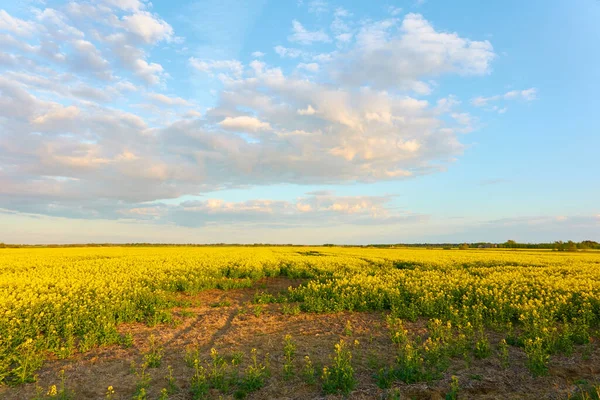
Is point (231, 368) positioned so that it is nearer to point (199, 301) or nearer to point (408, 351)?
point (408, 351)

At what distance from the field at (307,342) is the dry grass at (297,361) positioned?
4 centimetres

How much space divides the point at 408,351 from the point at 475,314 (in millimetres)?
5190

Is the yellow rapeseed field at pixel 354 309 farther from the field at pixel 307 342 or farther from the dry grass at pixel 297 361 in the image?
the dry grass at pixel 297 361

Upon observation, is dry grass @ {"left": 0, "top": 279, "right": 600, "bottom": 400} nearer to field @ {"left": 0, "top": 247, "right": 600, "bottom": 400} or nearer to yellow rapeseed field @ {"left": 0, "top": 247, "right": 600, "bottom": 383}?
field @ {"left": 0, "top": 247, "right": 600, "bottom": 400}

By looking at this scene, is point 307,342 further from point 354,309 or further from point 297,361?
point 354,309

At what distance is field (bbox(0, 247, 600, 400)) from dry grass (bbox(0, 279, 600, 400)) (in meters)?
0.04

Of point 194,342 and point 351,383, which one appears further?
point 194,342

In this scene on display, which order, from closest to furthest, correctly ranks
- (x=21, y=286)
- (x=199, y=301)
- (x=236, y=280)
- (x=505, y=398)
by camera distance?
1. (x=505, y=398)
2. (x=21, y=286)
3. (x=199, y=301)
4. (x=236, y=280)

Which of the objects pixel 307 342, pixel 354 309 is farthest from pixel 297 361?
pixel 354 309

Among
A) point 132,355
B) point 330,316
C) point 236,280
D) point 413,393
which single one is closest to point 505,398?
point 413,393

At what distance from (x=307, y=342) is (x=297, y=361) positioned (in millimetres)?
1607

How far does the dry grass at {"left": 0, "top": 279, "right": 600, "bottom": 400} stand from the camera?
6.84m

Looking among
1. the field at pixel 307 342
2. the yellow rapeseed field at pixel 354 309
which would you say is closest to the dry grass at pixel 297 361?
the field at pixel 307 342

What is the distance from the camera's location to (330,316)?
1293 cm
